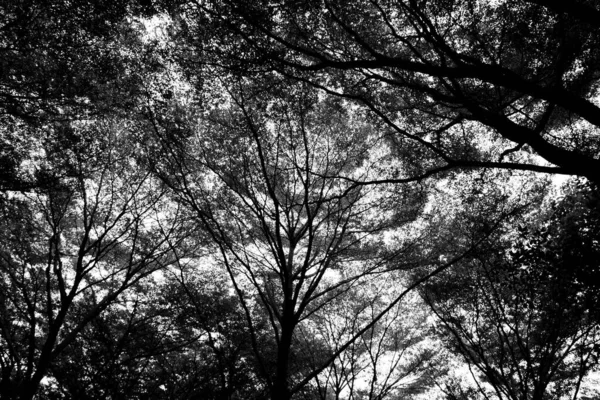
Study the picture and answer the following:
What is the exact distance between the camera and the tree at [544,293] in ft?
16.6

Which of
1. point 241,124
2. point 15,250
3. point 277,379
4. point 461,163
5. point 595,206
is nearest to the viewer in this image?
point 461,163

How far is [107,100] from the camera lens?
727 cm

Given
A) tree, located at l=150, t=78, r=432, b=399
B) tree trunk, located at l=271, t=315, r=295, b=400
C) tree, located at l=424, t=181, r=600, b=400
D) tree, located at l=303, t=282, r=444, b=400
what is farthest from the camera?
tree, located at l=303, t=282, r=444, b=400

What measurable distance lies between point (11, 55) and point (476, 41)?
30.4 feet

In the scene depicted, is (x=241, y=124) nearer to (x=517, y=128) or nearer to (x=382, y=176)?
(x=382, y=176)

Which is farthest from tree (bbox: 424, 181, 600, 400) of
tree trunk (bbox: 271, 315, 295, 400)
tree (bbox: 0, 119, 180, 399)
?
tree (bbox: 0, 119, 180, 399)

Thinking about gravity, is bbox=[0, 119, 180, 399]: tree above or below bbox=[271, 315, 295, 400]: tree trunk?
above

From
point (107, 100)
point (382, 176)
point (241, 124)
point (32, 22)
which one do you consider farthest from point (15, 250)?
point (382, 176)

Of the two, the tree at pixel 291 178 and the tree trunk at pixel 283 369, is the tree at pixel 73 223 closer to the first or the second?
the tree at pixel 291 178

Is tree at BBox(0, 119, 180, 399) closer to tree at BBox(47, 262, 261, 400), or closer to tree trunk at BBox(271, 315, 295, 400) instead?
tree at BBox(47, 262, 261, 400)

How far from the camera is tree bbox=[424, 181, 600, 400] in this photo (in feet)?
16.6

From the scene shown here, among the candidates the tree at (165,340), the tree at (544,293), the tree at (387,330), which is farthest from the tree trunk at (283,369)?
the tree at (387,330)

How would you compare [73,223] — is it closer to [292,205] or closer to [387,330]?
[292,205]

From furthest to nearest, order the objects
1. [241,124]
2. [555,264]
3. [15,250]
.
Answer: [15,250]
[241,124]
[555,264]
